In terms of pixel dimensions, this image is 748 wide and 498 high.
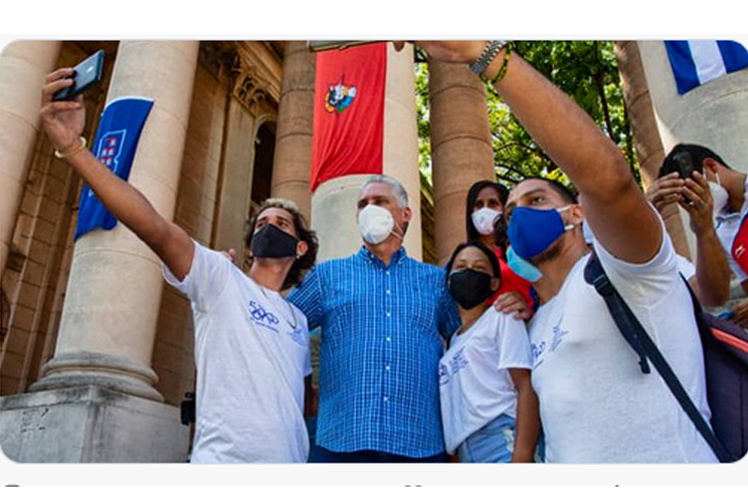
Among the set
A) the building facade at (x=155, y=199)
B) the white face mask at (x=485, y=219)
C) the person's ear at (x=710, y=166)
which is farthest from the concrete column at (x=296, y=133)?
the person's ear at (x=710, y=166)

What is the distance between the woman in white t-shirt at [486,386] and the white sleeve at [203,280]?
4.49 feet

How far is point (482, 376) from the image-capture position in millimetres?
3275

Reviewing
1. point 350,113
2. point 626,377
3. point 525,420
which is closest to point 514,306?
point 525,420

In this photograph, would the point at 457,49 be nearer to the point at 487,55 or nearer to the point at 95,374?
the point at 487,55

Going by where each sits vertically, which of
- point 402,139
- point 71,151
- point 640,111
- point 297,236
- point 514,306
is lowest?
point 514,306

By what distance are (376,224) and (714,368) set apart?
7.37 ft

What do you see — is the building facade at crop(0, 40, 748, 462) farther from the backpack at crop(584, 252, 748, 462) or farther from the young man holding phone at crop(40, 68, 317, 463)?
the backpack at crop(584, 252, 748, 462)

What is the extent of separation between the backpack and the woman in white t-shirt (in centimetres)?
98

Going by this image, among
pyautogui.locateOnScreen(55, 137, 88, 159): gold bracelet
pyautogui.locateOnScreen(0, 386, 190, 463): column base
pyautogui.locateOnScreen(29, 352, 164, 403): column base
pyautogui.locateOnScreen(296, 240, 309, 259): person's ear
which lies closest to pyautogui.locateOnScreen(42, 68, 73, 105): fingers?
pyautogui.locateOnScreen(55, 137, 88, 159): gold bracelet

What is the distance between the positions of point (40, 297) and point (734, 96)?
43.2ft

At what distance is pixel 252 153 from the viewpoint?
16500 millimetres

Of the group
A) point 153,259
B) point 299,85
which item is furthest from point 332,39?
point 299,85

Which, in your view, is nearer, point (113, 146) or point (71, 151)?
point (71, 151)

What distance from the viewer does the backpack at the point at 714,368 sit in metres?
1.89
